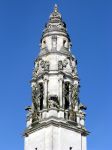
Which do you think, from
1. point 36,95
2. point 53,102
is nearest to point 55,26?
point 36,95

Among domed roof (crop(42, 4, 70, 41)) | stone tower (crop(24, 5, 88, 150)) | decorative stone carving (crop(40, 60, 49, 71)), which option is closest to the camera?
stone tower (crop(24, 5, 88, 150))

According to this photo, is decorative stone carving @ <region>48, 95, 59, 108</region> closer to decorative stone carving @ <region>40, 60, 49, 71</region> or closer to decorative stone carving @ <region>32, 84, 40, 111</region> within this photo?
decorative stone carving @ <region>32, 84, 40, 111</region>

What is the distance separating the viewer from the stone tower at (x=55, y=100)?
42969mm

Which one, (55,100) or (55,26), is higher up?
(55,26)

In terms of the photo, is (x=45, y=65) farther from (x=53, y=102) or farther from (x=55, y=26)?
(x=55, y=26)

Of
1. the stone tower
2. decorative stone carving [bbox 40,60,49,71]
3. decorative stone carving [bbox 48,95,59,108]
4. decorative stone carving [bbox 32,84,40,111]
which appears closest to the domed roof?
the stone tower

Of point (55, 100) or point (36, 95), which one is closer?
point (55, 100)

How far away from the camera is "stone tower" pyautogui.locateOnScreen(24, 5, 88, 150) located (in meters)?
43.0

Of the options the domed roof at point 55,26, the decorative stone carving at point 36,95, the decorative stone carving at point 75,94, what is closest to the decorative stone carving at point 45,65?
the decorative stone carving at point 36,95

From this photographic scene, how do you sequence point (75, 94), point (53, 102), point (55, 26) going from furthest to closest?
point (55, 26)
point (75, 94)
point (53, 102)

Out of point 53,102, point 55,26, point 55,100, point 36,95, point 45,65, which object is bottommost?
point 53,102

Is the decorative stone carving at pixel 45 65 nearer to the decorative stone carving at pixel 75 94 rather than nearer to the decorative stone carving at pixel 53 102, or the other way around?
the decorative stone carving at pixel 75 94

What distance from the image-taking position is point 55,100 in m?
44.3
